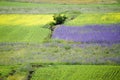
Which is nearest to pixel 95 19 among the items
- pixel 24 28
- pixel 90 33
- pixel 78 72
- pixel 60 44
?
pixel 90 33

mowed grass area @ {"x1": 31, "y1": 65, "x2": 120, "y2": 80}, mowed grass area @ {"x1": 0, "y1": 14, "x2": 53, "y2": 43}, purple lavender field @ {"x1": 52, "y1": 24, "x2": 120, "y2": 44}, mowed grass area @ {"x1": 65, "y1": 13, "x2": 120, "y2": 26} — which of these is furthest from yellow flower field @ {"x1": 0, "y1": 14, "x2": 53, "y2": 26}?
mowed grass area @ {"x1": 31, "y1": 65, "x2": 120, "y2": 80}

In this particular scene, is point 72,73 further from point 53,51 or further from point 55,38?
point 55,38

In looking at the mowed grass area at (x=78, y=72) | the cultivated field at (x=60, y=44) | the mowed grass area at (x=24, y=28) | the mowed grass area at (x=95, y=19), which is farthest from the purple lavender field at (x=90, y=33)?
the mowed grass area at (x=78, y=72)

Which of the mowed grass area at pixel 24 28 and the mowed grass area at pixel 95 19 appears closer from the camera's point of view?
the mowed grass area at pixel 24 28

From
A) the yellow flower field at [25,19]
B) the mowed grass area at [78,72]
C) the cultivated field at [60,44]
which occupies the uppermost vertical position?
the yellow flower field at [25,19]

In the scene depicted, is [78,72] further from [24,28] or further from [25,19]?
[25,19]

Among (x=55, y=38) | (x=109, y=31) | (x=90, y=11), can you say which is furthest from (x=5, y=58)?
(x=90, y=11)

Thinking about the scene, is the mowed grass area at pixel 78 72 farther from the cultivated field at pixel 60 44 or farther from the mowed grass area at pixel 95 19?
the mowed grass area at pixel 95 19
